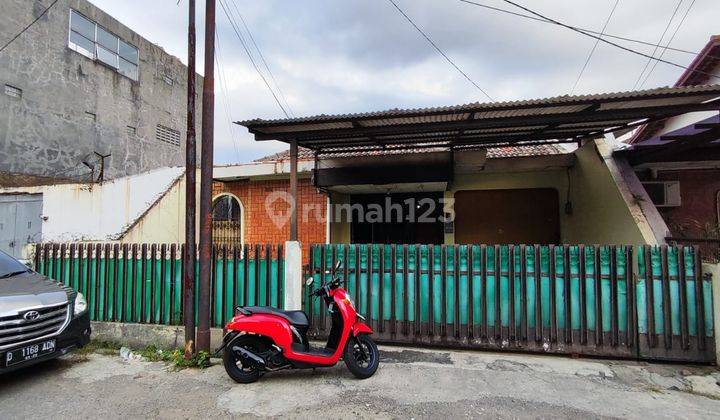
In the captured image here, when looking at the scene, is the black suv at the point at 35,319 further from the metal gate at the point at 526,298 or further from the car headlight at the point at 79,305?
the metal gate at the point at 526,298

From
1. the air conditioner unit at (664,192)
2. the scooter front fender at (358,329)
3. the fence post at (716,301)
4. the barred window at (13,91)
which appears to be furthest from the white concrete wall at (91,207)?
the air conditioner unit at (664,192)

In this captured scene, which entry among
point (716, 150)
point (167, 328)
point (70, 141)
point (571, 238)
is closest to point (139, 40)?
point (70, 141)

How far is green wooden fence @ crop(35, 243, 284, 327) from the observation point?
5422 mm

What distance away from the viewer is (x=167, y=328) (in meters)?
5.40

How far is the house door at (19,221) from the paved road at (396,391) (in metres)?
7.92

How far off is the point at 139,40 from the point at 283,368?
1828cm

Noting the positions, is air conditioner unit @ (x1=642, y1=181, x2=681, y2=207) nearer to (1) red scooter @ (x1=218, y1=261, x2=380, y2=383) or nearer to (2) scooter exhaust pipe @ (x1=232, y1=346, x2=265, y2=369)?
(1) red scooter @ (x1=218, y1=261, x2=380, y2=383)

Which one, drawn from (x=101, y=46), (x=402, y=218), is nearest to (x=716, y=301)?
(x=402, y=218)

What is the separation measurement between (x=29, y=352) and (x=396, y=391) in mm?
3816

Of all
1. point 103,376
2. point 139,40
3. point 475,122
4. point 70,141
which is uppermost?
point 139,40

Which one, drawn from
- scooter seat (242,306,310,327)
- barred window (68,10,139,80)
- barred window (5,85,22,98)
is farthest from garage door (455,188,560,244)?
barred window (68,10,139,80)

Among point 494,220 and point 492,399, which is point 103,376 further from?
point 494,220

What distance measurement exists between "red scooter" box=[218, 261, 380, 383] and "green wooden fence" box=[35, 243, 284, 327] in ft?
4.11

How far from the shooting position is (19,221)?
10.4 metres
